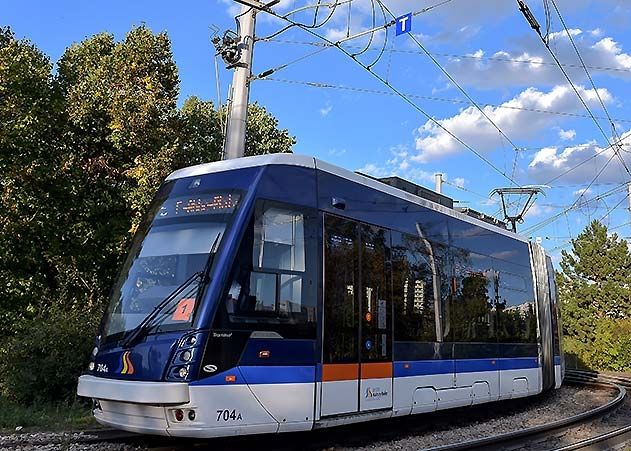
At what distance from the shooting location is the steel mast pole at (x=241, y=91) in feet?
40.2

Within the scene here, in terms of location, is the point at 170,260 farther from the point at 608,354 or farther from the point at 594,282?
the point at 594,282

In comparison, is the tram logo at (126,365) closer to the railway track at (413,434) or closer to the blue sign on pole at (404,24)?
the railway track at (413,434)

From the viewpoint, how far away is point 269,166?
782 centimetres

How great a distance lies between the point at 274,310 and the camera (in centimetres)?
737

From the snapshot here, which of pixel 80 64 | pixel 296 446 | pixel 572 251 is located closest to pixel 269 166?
pixel 296 446

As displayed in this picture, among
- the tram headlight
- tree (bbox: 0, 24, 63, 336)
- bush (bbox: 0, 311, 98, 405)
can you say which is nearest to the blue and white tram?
the tram headlight

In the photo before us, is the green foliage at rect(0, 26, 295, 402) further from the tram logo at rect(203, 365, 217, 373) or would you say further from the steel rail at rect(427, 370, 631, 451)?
the steel rail at rect(427, 370, 631, 451)

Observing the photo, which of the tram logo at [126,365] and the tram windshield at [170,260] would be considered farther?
the tram windshield at [170,260]

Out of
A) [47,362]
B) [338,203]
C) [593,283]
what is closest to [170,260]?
[338,203]

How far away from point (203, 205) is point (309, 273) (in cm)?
154

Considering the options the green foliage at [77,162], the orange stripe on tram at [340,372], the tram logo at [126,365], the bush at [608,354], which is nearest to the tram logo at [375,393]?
the orange stripe on tram at [340,372]

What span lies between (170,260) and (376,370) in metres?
3.18

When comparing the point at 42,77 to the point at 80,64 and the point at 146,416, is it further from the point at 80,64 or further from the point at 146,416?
the point at 146,416

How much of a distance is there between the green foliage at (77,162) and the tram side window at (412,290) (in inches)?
431
